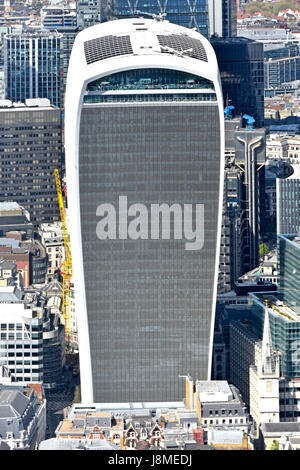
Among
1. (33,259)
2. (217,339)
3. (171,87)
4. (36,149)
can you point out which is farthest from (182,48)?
(36,149)

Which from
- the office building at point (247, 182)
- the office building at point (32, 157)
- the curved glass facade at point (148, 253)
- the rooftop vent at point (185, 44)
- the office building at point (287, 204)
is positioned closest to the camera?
the curved glass facade at point (148, 253)

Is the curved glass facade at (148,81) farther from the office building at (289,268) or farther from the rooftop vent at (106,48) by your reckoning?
the office building at (289,268)

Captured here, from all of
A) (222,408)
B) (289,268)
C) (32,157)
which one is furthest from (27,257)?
(222,408)

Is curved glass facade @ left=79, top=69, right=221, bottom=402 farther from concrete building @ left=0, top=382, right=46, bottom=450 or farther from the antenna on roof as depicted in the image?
concrete building @ left=0, top=382, right=46, bottom=450

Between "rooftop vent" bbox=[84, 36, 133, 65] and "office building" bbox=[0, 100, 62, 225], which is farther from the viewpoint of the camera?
"office building" bbox=[0, 100, 62, 225]

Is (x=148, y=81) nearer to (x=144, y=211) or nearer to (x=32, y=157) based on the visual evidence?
(x=144, y=211)

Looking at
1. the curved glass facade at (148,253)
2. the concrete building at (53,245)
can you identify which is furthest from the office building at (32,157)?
the curved glass facade at (148,253)

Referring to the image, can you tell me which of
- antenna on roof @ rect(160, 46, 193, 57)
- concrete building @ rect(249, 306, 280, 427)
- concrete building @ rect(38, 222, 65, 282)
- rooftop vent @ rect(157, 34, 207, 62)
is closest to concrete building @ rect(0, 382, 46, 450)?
concrete building @ rect(249, 306, 280, 427)
